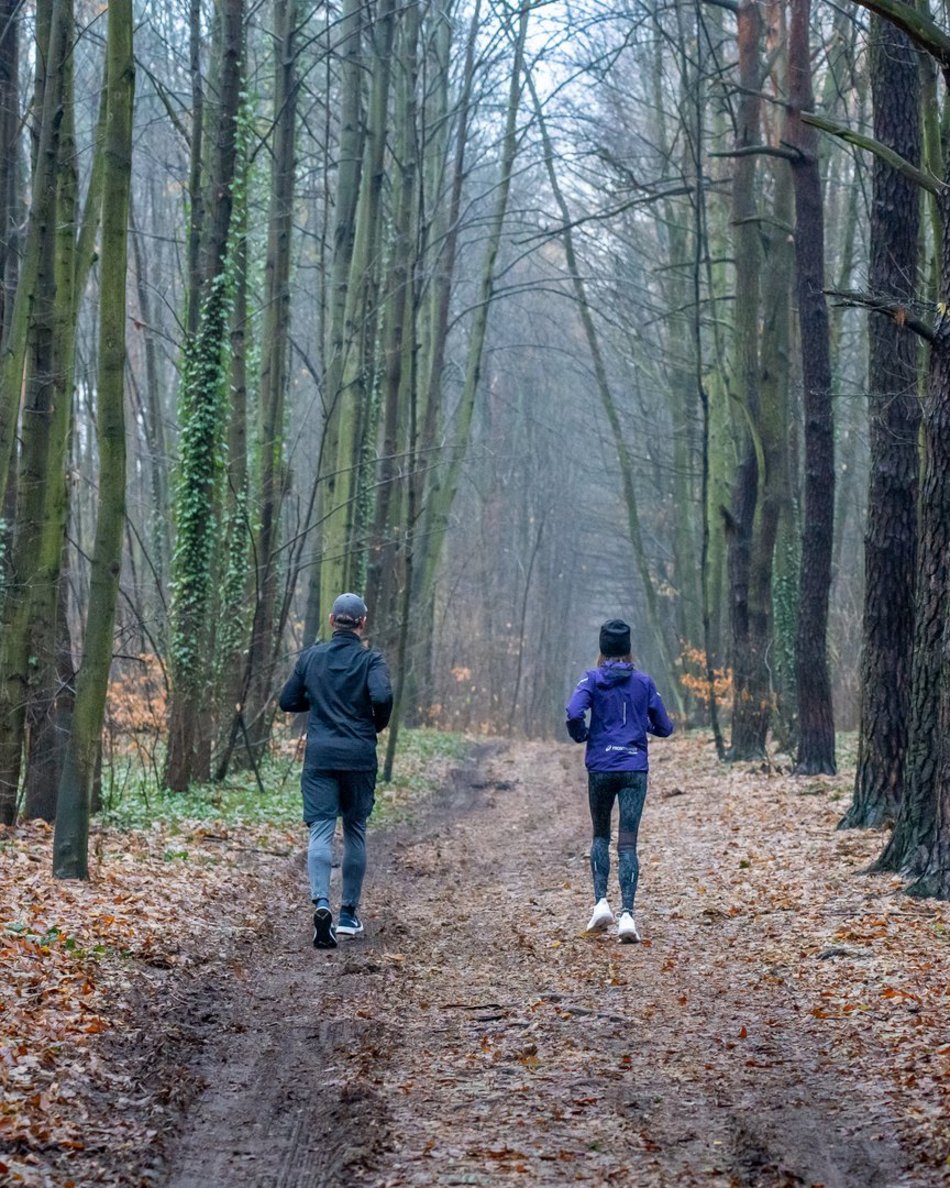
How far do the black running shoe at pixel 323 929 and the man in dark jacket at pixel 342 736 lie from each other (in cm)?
29

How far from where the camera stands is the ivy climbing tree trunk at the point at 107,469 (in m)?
9.40

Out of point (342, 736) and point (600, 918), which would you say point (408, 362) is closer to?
point (342, 736)

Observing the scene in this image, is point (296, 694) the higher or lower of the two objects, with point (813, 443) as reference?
lower

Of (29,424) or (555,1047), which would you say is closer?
(555,1047)

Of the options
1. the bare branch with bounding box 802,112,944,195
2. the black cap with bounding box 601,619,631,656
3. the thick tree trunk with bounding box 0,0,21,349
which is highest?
the thick tree trunk with bounding box 0,0,21,349

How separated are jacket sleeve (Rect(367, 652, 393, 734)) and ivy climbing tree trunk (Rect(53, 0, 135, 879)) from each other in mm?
1822

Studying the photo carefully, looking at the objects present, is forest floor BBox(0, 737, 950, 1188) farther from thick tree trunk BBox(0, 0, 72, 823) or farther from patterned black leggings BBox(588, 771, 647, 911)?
thick tree trunk BBox(0, 0, 72, 823)

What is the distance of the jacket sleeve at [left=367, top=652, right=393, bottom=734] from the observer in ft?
29.5

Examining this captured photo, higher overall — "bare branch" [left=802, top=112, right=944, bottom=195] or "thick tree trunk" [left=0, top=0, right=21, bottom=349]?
"thick tree trunk" [left=0, top=0, right=21, bottom=349]

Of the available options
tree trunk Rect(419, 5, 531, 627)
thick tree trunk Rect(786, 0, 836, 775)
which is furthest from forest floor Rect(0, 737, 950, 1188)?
tree trunk Rect(419, 5, 531, 627)

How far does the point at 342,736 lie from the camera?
29.8 feet

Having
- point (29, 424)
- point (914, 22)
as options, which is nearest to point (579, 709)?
point (914, 22)

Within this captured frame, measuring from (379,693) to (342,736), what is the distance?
1.27 ft

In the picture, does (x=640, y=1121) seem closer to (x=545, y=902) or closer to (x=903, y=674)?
(x=545, y=902)
